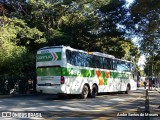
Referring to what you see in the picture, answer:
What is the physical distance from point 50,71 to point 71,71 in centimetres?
134

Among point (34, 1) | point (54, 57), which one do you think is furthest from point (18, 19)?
point (54, 57)

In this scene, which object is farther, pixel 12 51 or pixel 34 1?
pixel 34 1

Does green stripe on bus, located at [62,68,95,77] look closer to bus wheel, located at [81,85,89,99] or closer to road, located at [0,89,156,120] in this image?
bus wheel, located at [81,85,89,99]

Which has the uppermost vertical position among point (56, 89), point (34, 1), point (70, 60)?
point (34, 1)

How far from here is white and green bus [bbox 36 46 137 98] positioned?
69.5ft

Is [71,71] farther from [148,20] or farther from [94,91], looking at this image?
[148,20]

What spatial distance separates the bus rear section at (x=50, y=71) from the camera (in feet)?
69.2

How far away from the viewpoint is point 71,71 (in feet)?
71.3

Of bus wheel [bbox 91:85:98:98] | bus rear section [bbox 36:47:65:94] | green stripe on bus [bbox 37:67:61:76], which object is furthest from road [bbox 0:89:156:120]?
bus wheel [bbox 91:85:98:98]

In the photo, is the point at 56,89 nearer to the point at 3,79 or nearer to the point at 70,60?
the point at 70,60

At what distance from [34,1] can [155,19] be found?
1198cm

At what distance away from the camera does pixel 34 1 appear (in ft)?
107

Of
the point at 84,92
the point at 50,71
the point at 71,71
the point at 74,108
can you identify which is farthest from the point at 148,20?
the point at 74,108

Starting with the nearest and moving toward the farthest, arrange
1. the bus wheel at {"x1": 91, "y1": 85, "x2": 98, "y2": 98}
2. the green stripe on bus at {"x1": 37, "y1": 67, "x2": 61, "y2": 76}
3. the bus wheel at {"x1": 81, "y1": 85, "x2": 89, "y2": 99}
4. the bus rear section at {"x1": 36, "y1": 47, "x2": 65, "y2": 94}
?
the bus rear section at {"x1": 36, "y1": 47, "x2": 65, "y2": 94} → the green stripe on bus at {"x1": 37, "y1": 67, "x2": 61, "y2": 76} → the bus wheel at {"x1": 81, "y1": 85, "x2": 89, "y2": 99} → the bus wheel at {"x1": 91, "y1": 85, "x2": 98, "y2": 98}
